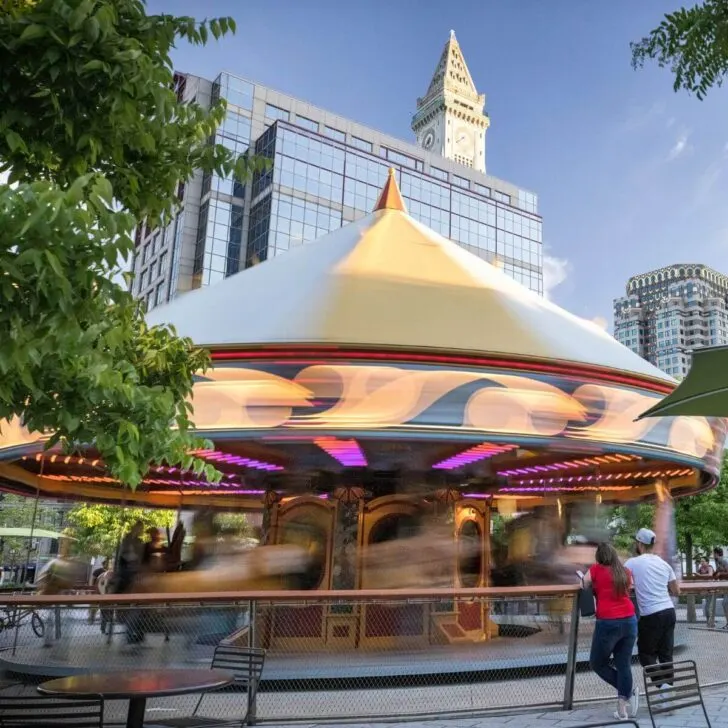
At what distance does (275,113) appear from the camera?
6862 cm

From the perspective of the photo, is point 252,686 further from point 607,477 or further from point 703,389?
A: point 607,477

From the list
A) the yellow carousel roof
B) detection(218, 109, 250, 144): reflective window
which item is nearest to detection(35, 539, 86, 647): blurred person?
the yellow carousel roof

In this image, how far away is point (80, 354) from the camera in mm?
3305

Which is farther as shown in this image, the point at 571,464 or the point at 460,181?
the point at 460,181

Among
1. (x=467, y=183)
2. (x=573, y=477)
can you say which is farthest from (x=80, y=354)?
(x=467, y=183)

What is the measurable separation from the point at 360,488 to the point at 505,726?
192 inches

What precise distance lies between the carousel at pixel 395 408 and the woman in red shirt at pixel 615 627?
1.62m

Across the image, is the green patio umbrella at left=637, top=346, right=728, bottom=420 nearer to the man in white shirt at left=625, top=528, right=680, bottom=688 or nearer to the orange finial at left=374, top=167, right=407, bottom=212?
the man in white shirt at left=625, top=528, right=680, bottom=688

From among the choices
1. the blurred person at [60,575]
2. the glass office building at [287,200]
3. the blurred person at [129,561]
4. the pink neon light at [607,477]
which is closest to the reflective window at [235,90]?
the glass office building at [287,200]

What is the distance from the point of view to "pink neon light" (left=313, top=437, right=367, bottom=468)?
30.8 feet

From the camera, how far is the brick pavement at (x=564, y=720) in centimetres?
607

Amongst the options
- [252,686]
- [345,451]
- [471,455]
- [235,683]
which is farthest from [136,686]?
[471,455]

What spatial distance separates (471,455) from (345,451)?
6.60ft

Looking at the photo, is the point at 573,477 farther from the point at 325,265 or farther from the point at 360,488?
the point at 325,265
